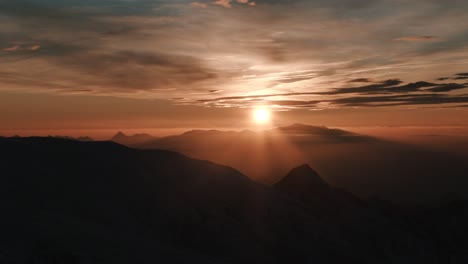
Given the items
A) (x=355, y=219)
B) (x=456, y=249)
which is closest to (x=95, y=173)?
(x=355, y=219)

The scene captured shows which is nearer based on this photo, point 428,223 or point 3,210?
point 3,210

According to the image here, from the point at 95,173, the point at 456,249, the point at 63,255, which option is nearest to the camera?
the point at 63,255

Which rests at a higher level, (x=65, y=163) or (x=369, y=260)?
(x=65, y=163)

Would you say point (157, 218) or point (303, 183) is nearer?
point (157, 218)

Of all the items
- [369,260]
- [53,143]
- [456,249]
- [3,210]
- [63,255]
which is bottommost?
[456,249]

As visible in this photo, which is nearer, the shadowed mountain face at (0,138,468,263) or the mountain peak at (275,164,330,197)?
the shadowed mountain face at (0,138,468,263)

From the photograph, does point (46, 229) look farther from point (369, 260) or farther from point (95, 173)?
point (369, 260)

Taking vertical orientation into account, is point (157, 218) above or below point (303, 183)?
above

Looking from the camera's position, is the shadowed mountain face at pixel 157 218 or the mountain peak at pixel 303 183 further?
the mountain peak at pixel 303 183
